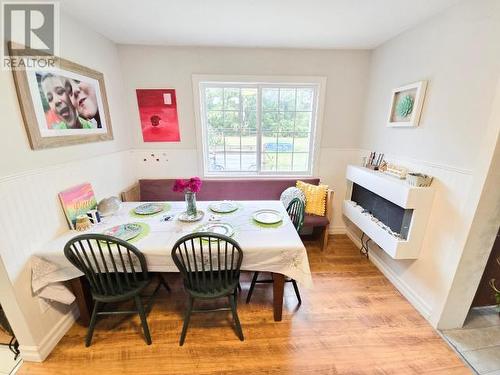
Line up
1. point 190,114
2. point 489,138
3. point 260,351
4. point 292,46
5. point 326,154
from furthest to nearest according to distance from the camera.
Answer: point 326,154, point 190,114, point 292,46, point 260,351, point 489,138

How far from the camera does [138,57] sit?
2463 millimetres

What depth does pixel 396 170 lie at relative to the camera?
6.82 feet

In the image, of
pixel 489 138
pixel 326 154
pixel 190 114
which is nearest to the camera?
pixel 489 138

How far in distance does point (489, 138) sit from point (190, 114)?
2631mm

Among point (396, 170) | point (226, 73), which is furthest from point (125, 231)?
point (396, 170)

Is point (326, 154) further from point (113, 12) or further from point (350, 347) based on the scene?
point (113, 12)

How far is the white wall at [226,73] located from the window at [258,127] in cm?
16

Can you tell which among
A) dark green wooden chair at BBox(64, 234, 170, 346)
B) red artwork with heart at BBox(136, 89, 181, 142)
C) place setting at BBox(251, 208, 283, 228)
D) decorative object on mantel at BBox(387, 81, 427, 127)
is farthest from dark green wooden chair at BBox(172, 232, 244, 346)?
decorative object on mantel at BBox(387, 81, 427, 127)

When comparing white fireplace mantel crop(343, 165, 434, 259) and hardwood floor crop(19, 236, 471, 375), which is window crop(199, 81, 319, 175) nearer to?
white fireplace mantel crop(343, 165, 434, 259)

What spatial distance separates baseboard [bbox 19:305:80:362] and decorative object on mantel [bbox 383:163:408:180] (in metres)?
2.98

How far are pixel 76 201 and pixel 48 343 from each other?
988 mm

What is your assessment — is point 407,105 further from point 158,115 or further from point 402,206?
point 158,115

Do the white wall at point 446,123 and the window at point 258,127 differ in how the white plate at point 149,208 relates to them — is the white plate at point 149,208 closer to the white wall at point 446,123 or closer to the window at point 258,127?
the window at point 258,127

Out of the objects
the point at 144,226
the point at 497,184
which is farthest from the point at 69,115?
the point at 497,184
